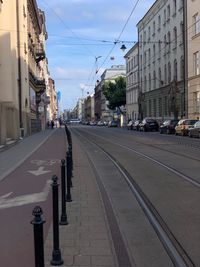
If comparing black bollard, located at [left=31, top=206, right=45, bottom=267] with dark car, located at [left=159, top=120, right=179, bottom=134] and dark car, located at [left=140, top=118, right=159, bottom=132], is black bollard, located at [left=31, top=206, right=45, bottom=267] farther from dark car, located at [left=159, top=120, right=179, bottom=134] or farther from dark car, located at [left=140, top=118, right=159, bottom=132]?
dark car, located at [left=140, top=118, right=159, bottom=132]

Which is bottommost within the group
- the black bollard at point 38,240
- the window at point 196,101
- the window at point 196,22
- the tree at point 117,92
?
the black bollard at point 38,240

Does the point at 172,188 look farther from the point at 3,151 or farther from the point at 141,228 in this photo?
the point at 3,151

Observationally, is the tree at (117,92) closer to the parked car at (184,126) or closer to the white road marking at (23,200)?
the parked car at (184,126)

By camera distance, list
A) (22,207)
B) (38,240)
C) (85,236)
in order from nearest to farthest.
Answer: (38,240)
(85,236)
(22,207)

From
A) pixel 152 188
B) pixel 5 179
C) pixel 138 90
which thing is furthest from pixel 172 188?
pixel 138 90

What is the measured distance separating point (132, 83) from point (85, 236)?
89.3m

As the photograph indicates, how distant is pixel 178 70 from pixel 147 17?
2259 centimetres

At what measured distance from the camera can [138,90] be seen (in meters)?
87.1

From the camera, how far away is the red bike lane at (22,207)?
6176 mm

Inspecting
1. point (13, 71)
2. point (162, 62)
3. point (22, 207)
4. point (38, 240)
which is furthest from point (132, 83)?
point (38, 240)

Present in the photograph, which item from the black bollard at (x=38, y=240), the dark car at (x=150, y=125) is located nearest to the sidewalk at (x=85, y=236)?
the black bollard at (x=38, y=240)

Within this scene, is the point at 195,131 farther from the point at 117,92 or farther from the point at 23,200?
the point at 117,92

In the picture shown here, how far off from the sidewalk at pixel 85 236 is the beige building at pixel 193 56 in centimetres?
4146

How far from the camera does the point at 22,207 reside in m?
9.29
